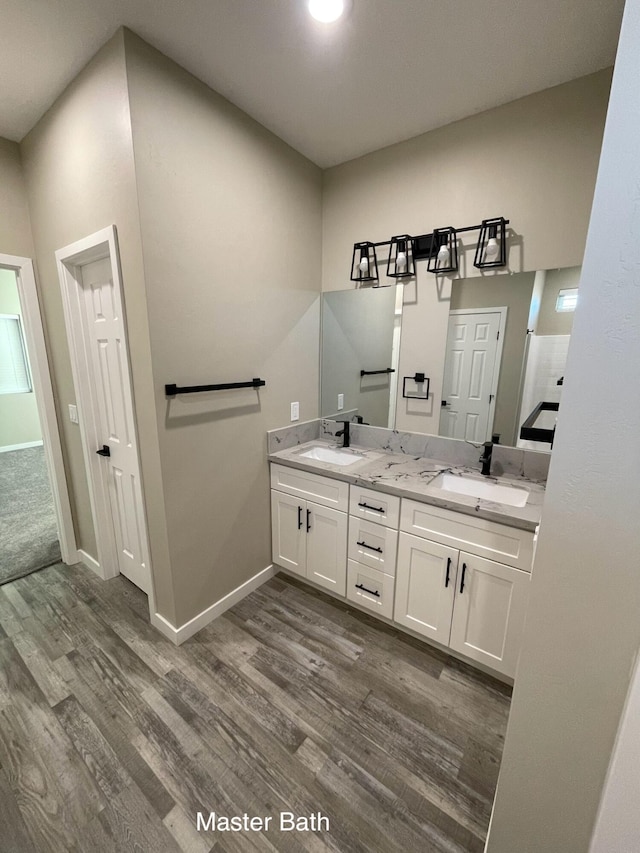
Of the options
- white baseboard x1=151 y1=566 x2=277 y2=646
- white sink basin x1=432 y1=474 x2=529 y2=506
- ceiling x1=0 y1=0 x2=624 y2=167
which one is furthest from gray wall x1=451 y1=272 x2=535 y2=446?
white baseboard x1=151 y1=566 x2=277 y2=646

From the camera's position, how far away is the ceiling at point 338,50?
125 cm

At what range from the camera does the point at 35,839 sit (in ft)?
3.66

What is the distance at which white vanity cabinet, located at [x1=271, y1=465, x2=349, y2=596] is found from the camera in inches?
79.7

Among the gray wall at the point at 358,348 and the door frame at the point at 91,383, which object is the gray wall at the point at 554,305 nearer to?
the gray wall at the point at 358,348

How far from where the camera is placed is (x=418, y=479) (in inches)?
73.1

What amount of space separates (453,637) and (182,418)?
68.9 inches

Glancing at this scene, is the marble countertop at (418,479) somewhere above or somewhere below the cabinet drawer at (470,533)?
above

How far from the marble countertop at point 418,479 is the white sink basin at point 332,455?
0.12 feet

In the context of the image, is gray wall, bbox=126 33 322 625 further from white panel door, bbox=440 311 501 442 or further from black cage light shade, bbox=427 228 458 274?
white panel door, bbox=440 311 501 442

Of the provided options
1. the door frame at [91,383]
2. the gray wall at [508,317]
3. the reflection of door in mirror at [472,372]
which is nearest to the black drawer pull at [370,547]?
the reflection of door in mirror at [472,372]

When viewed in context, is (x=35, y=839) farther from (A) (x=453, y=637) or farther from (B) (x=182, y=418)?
(A) (x=453, y=637)

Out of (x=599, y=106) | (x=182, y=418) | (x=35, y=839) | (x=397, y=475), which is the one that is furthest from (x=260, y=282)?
(x=35, y=839)

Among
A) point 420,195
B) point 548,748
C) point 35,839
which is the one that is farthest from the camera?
point 420,195

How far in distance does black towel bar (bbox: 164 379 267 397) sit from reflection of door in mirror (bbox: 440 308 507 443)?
3.78ft
